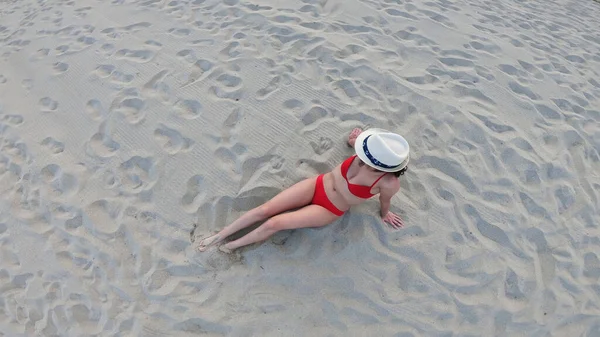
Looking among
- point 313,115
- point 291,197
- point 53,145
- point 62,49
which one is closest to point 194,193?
point 291,197

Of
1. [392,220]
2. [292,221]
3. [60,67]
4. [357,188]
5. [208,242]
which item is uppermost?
[357,188]

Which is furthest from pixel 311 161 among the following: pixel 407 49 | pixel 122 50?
pixel 122 50

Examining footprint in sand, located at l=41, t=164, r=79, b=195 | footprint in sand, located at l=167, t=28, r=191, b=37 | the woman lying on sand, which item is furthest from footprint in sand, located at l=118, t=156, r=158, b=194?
footprint in sand, located at l=167, t=28, r=191, b=37

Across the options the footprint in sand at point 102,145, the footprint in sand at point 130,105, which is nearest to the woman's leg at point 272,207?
the footprint in sand at point 102,145

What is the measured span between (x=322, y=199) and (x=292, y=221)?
0.29m

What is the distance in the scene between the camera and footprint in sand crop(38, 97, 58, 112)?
4309mm

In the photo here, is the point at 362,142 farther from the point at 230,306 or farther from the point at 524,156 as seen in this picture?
the point at 524,156

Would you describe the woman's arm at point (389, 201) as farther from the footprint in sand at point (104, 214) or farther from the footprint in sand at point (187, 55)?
the footprint in sand at point (187, 55)

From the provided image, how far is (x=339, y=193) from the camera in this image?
3.15 meters

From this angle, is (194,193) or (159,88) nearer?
(194,193)

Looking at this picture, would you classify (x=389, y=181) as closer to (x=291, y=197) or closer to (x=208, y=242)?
(x=291, y=197)

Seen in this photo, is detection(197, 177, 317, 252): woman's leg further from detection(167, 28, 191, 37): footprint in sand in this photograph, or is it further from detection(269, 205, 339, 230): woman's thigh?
detection(167, 28, 191, 37): footprint in sand

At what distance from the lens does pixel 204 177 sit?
3646mm

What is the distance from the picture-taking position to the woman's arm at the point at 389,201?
308cm
